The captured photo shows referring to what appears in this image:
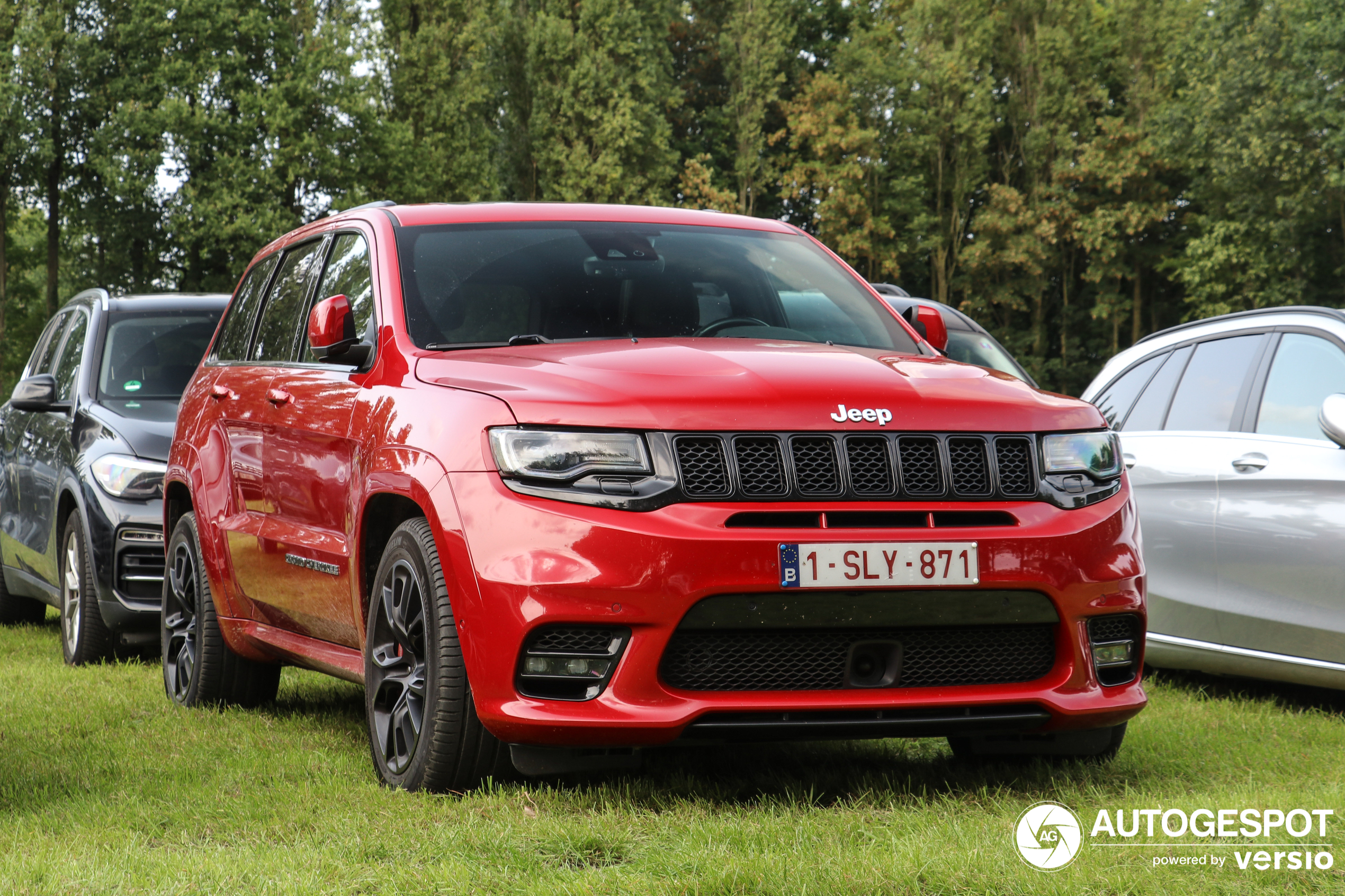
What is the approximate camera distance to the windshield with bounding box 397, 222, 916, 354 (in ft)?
16.9

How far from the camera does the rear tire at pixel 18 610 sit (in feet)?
36.7

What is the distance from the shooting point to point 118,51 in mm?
43000

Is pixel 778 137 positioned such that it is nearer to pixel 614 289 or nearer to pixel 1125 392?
pixel 1125 392

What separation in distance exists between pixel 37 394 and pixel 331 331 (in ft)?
13.8

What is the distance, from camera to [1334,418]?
592 centimetres

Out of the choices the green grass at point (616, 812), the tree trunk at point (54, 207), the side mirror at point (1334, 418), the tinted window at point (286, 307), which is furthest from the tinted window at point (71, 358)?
the tree trunk at point (54, 207)

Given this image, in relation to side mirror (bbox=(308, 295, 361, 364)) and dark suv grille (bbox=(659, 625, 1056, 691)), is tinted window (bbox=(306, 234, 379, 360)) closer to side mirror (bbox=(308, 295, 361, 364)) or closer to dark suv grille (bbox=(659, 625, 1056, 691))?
side mirror (bbox=(308, 295, 361, 364))

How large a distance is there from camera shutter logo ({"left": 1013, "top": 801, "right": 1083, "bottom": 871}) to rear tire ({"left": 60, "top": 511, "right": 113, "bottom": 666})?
5710 mm

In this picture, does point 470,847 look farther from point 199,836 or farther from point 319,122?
point 319,122

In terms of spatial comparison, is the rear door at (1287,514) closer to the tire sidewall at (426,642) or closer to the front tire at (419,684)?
the front tire at (419,684)

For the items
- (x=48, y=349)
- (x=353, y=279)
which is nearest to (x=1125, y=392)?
(x=353, y=279)

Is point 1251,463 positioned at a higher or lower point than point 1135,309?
higher

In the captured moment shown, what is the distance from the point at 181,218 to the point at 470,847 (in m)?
39.4

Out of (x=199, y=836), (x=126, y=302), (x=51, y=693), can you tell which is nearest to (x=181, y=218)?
(x=126, y=302)
